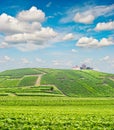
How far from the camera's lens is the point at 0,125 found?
25.4 metres

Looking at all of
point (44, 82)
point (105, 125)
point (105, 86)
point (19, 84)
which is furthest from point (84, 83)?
point (105, 125)

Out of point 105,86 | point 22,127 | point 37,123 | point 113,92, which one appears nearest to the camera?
point 22,127

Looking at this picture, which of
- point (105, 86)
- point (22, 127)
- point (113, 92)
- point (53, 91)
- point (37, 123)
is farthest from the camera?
point (105, 86)

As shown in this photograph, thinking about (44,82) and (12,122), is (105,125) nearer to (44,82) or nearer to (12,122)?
(12,122)

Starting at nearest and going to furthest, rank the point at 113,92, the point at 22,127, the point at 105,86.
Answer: the point at 22,127 < the point at 113,92 < the point at 105,86

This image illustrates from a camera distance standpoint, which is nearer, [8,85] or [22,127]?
[22,127]

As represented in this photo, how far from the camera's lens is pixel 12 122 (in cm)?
2811

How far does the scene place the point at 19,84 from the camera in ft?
651

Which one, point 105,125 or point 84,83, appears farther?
point 84,83

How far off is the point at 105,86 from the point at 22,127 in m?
170

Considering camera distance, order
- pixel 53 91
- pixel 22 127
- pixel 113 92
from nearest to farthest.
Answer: pixel 22 127, pixel 53 91, pixel 113 92

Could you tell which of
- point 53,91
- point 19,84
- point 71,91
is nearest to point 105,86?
point 71,91

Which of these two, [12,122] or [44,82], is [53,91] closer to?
[44,82]

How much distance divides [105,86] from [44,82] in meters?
40.2
